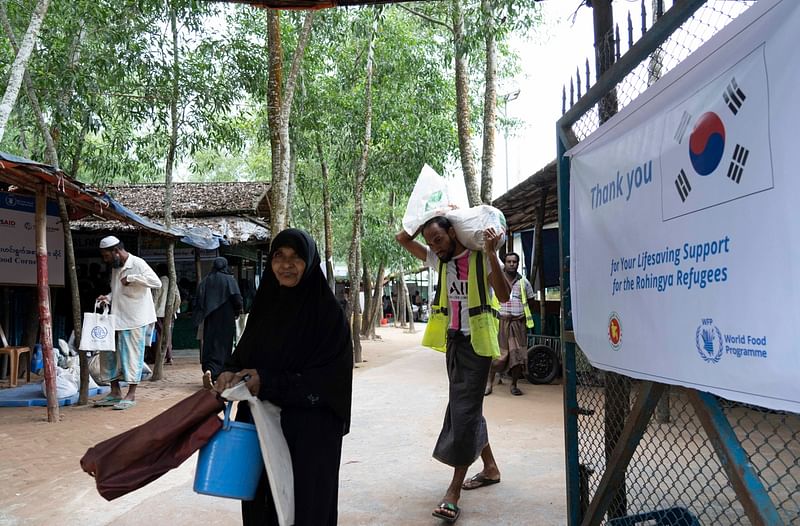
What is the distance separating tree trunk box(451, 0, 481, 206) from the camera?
26.1ft

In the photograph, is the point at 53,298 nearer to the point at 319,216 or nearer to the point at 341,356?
the point at 341,356

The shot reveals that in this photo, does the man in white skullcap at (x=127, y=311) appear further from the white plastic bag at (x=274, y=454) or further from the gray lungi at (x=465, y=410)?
the white plastic bag at (x=274, y=454)

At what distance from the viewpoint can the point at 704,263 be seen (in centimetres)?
168

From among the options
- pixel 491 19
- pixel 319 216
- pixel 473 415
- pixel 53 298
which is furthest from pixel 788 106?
pixel 319 216

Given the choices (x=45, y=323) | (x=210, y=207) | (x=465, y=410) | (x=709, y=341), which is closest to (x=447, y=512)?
(x=465, y=410)

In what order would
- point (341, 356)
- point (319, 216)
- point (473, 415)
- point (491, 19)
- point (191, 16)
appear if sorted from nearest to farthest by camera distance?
point (341, 356) → point (473, 415) → point (491, 19) → point (191, 16) → point (319, 216)

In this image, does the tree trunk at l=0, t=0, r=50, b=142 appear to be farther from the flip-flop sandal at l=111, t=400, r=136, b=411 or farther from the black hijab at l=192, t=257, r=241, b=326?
the flip-flop sandal at l=111, t=400, r=136, b=411

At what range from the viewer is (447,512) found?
343 centimetres

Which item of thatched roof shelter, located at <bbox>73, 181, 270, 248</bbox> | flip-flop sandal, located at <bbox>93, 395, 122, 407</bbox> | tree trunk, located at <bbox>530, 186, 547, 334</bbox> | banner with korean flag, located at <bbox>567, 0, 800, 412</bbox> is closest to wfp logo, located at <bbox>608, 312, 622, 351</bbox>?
banner with korean flag, located at <bbox>567, 0, 800, 412</bbox>

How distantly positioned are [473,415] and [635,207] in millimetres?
1918

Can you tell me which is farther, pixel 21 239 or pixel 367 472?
pixel 21 239

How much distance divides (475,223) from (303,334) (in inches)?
51.3

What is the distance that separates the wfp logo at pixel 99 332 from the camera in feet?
21.7

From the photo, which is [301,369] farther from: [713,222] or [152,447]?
[713,222]
